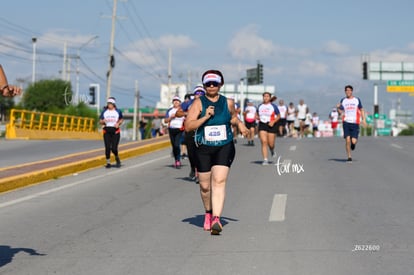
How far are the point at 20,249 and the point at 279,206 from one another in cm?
407

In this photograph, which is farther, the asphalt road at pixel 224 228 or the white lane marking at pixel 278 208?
the white lane marking at pixel 278 208

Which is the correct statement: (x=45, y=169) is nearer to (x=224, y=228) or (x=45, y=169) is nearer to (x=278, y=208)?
(x=278, y=208)

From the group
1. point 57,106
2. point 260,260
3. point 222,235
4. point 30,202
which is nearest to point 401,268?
point 260,260

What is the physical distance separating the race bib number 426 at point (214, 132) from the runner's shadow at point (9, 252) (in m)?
2.26

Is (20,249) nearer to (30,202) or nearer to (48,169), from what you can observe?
(30,202)

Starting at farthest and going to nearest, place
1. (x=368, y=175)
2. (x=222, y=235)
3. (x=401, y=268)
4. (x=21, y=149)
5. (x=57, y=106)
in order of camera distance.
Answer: (x=57, y=106) → (x=21, y=149) → (x=368, y=175) → (x=222, y=235) → (x=401, y=268)

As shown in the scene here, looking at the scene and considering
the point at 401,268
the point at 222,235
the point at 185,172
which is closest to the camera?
the point at 401,268

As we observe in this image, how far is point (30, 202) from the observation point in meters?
11.3

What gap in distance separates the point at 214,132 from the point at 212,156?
0.95 feet

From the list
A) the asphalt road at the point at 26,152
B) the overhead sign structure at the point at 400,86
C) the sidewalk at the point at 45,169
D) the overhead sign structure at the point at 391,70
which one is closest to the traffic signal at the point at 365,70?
the overhead sign structure at the point at 391,70

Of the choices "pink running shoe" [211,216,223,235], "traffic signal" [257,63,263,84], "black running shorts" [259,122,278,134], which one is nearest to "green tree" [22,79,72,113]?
"traffic signal" [257,63,263,84]

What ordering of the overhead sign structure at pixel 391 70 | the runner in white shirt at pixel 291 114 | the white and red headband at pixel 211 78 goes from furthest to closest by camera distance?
the overhead sign structure at pixel 391 70, the runner in white shirt at pixel 291 114, the white and red headband at pixel 211 78

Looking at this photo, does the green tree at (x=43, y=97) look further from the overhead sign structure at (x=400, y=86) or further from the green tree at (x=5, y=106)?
the overhead sign structure at (x=400, y=86)

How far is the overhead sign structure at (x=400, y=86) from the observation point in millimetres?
78500
